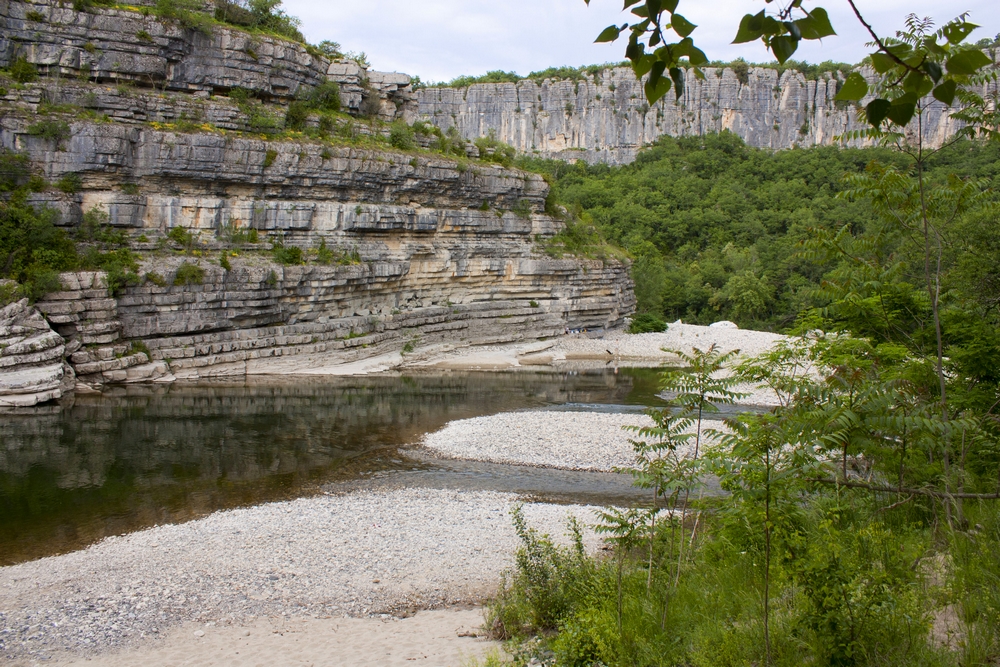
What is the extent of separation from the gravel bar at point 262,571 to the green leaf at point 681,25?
714 cm

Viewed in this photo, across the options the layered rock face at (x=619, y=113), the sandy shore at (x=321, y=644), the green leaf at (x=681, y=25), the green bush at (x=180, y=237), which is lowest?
the sandy shore at (x=321, y=644)

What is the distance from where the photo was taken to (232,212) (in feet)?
87.4

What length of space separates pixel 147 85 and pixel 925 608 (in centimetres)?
3115

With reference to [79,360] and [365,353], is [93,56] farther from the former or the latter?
[365,353]

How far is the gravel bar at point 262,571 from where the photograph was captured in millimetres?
7590

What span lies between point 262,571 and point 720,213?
180ft

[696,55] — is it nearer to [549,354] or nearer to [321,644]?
[321,644]

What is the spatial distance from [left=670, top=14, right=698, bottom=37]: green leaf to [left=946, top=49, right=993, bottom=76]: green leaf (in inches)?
33.6

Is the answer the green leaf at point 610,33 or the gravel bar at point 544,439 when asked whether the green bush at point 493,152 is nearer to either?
the gravel bar at point 544,439

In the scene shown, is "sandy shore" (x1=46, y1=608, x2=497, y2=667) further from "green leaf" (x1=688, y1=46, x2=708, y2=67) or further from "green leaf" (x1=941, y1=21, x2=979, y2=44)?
"green leaf" (x1=941, y1=21, x2=979, y2=44)

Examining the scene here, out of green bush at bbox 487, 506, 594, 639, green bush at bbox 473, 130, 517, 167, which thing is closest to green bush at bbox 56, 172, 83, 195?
green bush at bbox 473, 130, 517, 167

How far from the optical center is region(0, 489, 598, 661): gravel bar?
7590 mm

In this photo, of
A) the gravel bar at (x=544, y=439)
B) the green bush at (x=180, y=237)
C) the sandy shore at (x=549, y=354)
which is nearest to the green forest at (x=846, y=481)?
the gravel bar at (x=544, y=439)

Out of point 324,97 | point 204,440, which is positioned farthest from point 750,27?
point 324,97
